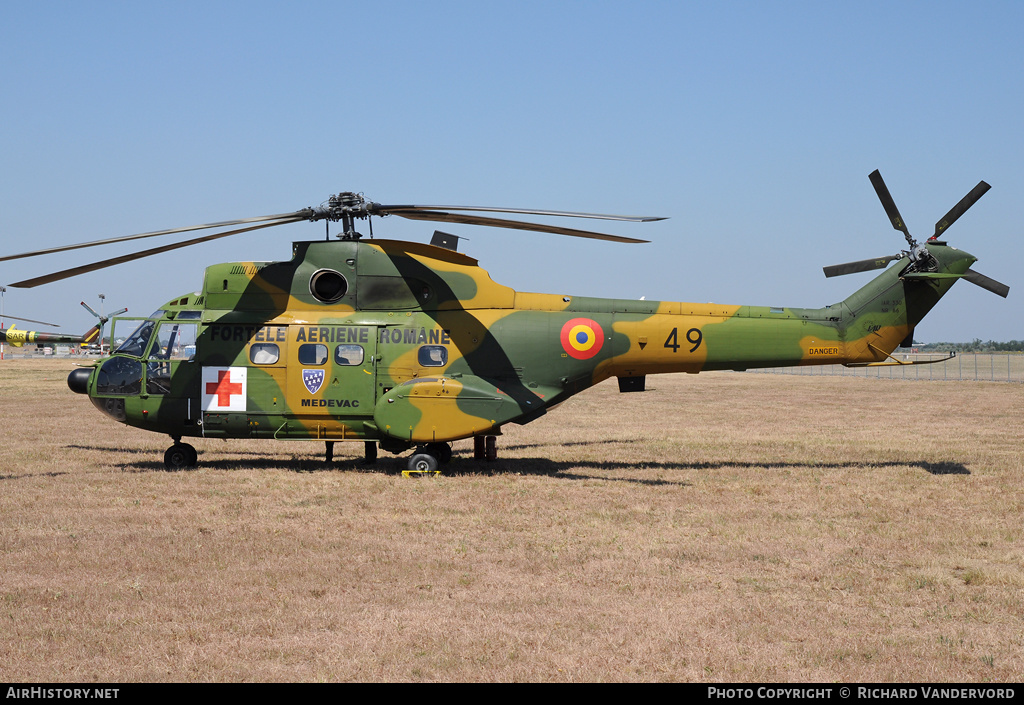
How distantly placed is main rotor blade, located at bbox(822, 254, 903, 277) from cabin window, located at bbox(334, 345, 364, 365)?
30.4 ft

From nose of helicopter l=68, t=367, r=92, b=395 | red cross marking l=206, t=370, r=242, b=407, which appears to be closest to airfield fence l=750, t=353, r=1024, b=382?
red cross marking l=206, t=370, r=242, b=407

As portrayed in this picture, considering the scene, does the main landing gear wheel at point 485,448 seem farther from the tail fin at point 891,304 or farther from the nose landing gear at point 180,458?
the tail fin at point 891,304

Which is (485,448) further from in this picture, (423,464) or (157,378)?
(157,378)

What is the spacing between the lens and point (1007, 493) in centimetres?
1345

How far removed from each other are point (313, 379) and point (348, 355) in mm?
802

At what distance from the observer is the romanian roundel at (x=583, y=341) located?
16.1 m

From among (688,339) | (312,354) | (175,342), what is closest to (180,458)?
(175,342)

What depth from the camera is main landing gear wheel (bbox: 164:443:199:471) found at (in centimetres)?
1636

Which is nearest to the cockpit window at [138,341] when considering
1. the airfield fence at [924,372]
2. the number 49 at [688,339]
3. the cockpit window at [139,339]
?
the cockpit window at [139,339]

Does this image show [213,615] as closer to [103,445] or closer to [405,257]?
[405,257]

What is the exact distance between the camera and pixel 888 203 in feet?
53.3

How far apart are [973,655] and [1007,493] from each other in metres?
8.14

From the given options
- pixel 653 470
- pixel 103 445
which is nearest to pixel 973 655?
pixel 653 470

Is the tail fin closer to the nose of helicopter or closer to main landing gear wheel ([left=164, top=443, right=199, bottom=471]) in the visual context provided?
main landing gear wheel ([left=164, top=443, right=199, bottom=471])
